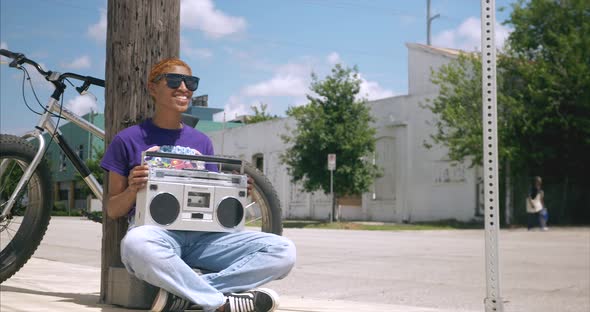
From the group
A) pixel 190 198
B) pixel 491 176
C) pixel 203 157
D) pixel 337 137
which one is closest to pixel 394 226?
pixel 337 137

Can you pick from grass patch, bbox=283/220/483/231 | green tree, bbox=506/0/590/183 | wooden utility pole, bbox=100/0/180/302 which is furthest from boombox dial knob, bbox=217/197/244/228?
green tree, bbox=506/0/590/183

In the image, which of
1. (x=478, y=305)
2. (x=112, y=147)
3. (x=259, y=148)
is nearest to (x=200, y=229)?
(x=112, y=147)

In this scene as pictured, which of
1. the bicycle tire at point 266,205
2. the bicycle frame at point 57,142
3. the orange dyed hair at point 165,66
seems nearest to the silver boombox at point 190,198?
the orange dyed hair at point 165,66

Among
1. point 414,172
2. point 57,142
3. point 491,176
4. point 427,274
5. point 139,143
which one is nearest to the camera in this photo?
point 491,176

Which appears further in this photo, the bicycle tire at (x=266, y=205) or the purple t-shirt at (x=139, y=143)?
the bicycle tire at (x=266, y=205)

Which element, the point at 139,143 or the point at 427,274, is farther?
the point at 427,274

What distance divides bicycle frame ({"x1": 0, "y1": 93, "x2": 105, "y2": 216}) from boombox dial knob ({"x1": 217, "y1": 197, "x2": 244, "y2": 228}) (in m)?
1.42

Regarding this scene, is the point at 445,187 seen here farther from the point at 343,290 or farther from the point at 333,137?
the point at 343,290

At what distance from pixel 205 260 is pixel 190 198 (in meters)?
0.36

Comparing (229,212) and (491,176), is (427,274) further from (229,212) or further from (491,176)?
(491,176)

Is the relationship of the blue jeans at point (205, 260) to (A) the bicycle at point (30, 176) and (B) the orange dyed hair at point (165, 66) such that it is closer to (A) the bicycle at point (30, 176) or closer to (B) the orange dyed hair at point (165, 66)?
(B) the orange dyed hair at point (165, 66)

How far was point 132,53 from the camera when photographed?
4.21 m

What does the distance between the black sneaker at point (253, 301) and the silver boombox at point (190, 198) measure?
0.33m

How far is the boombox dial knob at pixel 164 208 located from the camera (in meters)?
3.29
